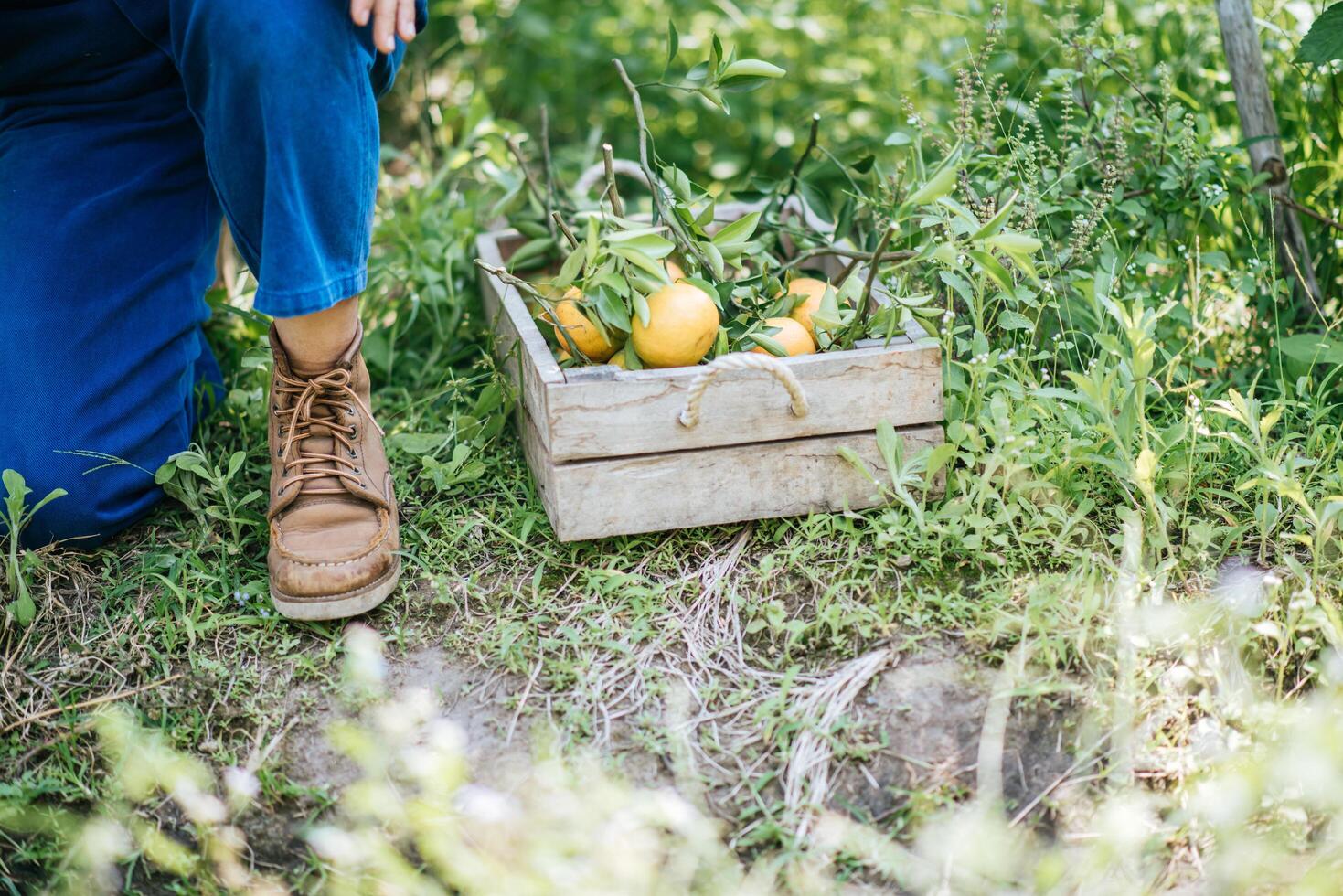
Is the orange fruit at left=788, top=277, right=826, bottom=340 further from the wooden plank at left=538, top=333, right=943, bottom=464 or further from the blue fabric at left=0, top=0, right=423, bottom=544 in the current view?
the blue fabric at left=0, top=0, right=423, bottom=544

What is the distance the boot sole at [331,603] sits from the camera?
1.57 meters

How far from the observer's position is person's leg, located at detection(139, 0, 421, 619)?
4.81 ft

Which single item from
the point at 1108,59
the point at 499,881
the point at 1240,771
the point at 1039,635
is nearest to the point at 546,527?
the point at 499,881

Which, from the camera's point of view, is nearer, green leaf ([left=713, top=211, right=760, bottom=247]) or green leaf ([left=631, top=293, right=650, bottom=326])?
green leaf ([left=631, top=293, right=650, bottom=326])

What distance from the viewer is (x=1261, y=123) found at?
2.05 meters

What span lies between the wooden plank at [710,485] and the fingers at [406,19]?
0.64 m

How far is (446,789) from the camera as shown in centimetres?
135

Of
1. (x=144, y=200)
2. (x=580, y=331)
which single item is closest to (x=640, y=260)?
(x=580, y=331)

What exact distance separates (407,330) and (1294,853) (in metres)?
1.89

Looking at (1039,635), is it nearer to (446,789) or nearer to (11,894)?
(446,789)

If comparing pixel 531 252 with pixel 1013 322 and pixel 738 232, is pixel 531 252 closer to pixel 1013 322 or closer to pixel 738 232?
pixel 738 232

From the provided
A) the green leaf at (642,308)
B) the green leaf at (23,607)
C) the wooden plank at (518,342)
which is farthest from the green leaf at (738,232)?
the green leaf at (23,607)

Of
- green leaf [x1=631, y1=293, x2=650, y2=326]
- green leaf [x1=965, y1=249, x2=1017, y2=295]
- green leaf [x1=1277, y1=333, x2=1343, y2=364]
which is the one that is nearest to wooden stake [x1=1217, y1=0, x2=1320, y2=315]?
green leaf [x1=1277, y1=333, x2=1343, y2=364]

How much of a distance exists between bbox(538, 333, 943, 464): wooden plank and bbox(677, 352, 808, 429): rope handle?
20mm
